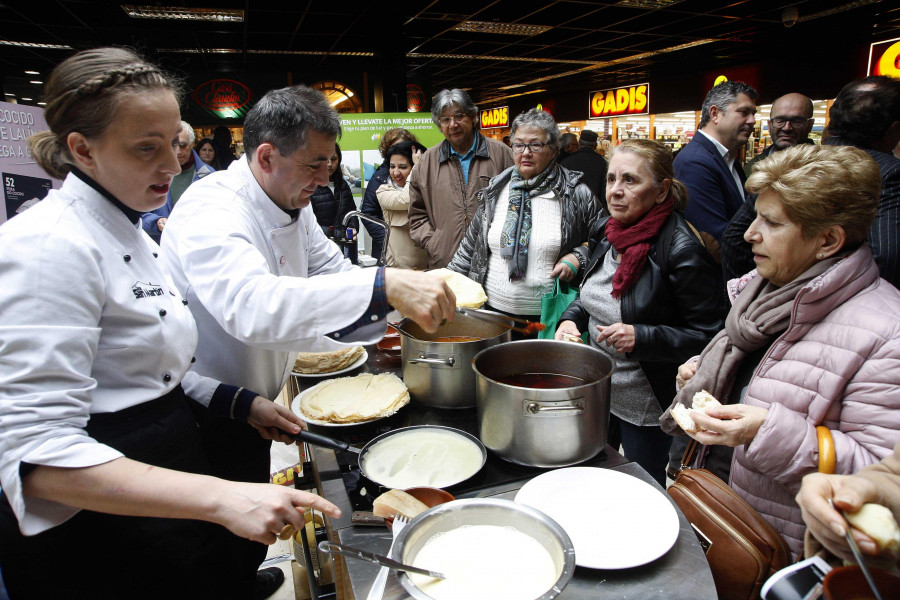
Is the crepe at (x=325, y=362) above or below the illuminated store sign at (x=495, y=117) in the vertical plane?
below

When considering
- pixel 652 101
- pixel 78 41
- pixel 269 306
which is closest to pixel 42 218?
pixel 269 306

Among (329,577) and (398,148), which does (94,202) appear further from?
(398,148)

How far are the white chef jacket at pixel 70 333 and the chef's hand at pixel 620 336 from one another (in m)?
1.35

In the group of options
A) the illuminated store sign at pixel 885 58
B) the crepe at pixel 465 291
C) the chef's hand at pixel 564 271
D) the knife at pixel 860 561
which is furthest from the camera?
the illuminated store sign at pixel 885 58

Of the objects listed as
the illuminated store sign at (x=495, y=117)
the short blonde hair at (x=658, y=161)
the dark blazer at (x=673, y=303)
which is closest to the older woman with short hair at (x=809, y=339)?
the dark blazer at (x=673, y=303)

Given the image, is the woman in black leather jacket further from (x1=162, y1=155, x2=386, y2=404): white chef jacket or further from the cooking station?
the cooking station

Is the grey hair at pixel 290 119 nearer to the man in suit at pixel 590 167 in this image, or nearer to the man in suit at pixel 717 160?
the man in suit at pixel 717 160

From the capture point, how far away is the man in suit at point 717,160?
110 inches

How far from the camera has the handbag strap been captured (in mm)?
1173

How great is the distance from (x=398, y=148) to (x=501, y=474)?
13.0ft

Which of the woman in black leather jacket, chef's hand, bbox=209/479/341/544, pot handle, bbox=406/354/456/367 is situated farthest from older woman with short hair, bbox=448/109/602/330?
the woman in black leather jacket

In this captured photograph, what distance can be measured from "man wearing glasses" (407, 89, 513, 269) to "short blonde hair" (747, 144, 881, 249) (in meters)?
2.31

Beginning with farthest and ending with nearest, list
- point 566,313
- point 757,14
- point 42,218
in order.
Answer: point 757,14 < point 566,313 < point 42,218

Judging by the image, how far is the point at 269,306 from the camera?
3.90 feet
